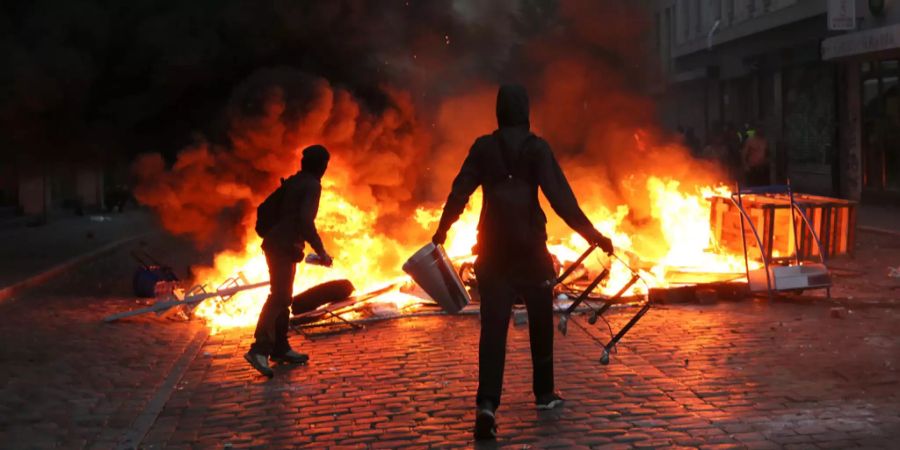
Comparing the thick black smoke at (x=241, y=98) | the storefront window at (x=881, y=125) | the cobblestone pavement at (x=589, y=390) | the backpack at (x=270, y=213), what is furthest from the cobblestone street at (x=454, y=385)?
the storefront window at (x=881, y=125)

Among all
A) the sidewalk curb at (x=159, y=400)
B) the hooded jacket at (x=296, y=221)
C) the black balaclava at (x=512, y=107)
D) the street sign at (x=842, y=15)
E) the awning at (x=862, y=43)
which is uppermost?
the street sign at (x=842, y=15)

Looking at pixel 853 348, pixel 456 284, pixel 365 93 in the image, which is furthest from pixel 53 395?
pixel 365 93

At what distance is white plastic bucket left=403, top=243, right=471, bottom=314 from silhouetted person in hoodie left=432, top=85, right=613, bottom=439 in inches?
32.2

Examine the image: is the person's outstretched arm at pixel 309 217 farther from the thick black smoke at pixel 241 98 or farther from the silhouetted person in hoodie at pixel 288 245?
the thick black smoke at pixel 241 98

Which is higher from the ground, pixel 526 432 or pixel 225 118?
pixel 225 118

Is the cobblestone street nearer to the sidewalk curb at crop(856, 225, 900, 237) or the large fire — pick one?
the large fire

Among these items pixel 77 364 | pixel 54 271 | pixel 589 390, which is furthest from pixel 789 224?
pixel 54 271

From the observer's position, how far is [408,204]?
13.5 m

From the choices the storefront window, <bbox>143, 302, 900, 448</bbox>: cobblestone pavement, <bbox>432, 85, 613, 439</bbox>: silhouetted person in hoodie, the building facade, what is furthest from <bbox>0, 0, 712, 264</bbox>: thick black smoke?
the storefront window

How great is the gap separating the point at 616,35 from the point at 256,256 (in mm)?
6600

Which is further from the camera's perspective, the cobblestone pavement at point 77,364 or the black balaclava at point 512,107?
the cobblestone pavement at point 77,364

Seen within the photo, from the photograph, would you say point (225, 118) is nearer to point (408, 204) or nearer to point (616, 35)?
point (408, 204)

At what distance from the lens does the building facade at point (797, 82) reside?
892 inches

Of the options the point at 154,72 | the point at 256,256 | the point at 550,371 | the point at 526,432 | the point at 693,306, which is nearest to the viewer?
the point at 526,432
